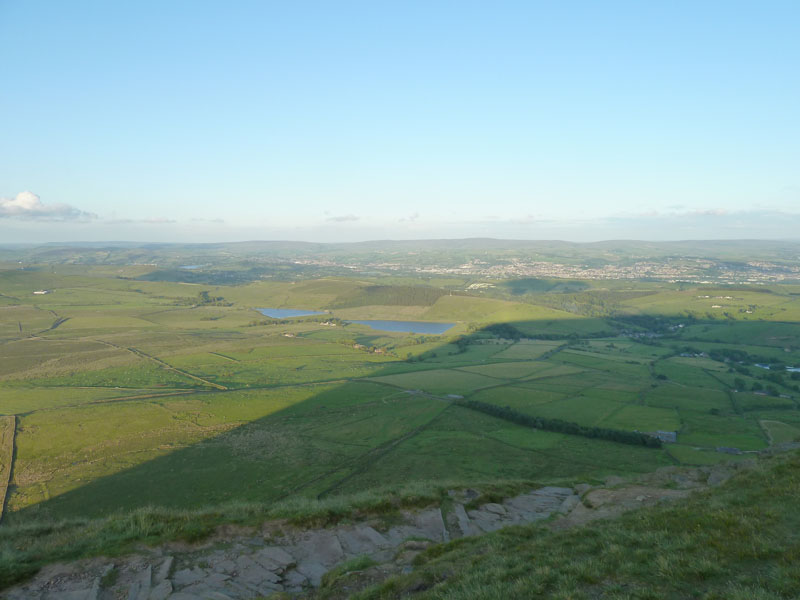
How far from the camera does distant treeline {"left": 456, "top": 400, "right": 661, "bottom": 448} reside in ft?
190

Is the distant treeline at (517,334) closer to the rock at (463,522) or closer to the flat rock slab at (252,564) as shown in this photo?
the rock at (463,522)

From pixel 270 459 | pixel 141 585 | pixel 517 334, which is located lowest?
pixel 517 334

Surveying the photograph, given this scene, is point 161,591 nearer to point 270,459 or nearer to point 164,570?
point 164,570

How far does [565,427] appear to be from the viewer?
207ft

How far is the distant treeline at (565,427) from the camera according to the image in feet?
190

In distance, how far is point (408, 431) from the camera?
61.6 meters

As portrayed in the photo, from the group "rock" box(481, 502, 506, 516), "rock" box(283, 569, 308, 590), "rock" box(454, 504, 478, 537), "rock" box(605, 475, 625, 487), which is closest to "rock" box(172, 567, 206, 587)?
"rock" box(283, 569, 308, 590)

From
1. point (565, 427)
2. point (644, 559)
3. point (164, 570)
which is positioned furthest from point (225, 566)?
point (565, 427)

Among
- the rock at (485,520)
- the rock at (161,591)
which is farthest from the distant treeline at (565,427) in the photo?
the rock at (161,591)

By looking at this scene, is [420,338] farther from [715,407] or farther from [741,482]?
[741,482]

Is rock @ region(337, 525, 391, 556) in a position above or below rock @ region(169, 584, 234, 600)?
below

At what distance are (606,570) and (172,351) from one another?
13295cm

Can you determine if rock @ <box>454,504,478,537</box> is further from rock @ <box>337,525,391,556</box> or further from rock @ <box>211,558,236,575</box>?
rock @ <box>211,558,236,575</box>

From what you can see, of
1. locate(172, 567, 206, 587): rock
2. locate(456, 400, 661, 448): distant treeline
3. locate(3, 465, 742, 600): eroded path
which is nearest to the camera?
locate(3, 465, 742, 600): eroded path
